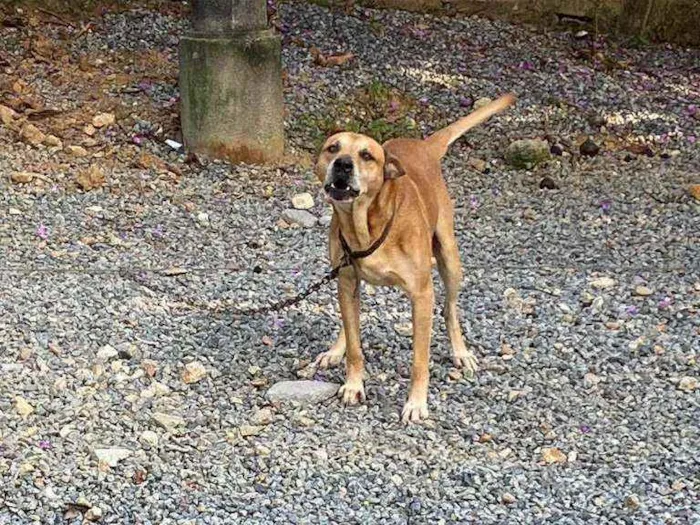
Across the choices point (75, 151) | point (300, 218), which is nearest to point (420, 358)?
point (300, 218)

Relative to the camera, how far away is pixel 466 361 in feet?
15.7

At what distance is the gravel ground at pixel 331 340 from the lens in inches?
150

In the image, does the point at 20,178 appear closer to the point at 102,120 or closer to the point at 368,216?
the point at 102,120

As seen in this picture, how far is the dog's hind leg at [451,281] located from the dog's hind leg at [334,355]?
1.51ft

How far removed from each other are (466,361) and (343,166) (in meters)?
1.25

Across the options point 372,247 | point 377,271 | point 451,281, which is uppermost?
point 372,247

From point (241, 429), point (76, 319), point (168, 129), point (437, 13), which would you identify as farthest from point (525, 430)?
point (437, 13)

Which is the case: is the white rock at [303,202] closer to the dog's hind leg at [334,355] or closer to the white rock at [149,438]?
the dog's hind leg at [334,355]

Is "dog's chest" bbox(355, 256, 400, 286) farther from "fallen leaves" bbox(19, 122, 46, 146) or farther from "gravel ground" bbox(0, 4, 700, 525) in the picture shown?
"fallen leaves" bbox(19, 122, 46, 146)

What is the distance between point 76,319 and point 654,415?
98.8 inches

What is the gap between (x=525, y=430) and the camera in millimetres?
4258

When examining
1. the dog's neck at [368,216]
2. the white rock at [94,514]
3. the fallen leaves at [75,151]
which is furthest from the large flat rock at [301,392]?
the fallen leaves at [75,151]

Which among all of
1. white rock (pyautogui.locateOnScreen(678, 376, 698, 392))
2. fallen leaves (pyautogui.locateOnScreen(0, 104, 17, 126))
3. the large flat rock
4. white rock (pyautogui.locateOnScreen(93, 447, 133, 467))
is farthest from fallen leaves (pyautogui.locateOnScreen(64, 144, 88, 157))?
white rock (pyautogui.locateOnScreen(678, 376, 698, 392))

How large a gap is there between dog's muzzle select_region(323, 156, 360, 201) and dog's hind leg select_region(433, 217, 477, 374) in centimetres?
83
